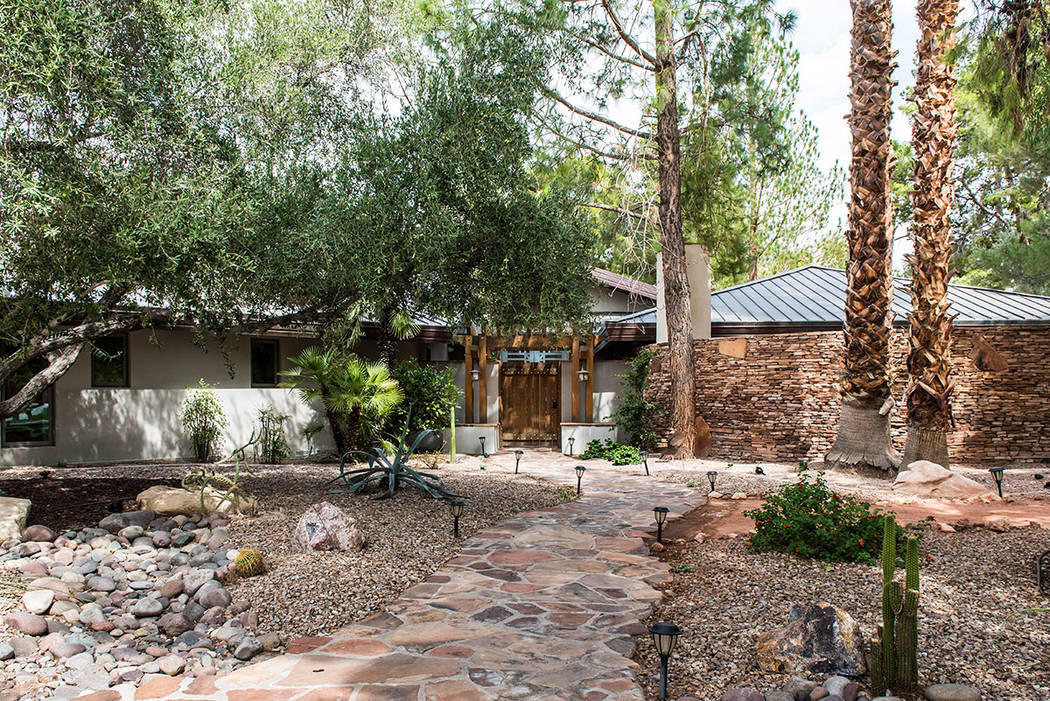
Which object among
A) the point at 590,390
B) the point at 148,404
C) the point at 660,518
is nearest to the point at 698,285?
the point at 590,390

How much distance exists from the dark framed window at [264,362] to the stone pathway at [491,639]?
8562mm

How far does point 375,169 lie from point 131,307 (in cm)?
266

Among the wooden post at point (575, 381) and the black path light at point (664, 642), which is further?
the wooden post at point (575, 381)

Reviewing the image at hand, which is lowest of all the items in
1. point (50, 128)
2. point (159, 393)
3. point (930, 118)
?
point (159, 393)

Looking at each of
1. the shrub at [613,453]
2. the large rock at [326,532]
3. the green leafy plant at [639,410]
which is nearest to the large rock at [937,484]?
the shrub at [613,453]

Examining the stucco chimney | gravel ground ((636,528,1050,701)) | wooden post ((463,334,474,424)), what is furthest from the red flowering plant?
wooden post ((463,334,474,424))

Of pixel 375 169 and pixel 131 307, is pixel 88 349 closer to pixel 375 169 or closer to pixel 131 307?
pixel 131 307

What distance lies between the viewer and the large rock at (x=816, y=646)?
10.9 feet

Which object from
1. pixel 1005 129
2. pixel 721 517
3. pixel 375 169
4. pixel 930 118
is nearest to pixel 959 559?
pixel 721 517

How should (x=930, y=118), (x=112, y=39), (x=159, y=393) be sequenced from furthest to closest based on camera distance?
1. (x=159, y=393)
2. (x=930, y=118)
3. (x=112, y=39)

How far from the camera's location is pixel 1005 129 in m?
6.46

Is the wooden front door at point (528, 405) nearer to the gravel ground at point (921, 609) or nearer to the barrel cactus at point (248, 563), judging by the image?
the gravel ground at point (921, 609)

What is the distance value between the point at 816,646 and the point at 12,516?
20.1 feet

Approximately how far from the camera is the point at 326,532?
5.65 metres
